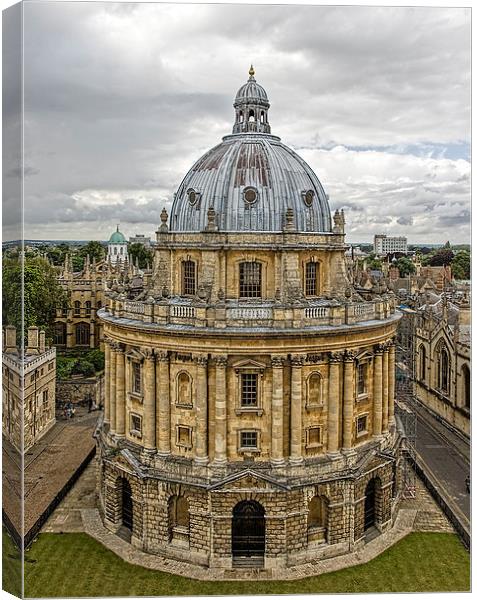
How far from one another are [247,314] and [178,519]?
11.3 m

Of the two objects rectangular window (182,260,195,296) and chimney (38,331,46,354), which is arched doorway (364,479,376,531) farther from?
chimney (38,331,46,354)

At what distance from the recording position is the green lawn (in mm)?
27766

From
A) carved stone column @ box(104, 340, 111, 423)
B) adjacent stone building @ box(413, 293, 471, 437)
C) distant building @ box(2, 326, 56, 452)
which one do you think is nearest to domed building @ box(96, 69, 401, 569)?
carved stone column @ box(104, 340, 111, 423)

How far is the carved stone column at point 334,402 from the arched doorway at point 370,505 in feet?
13.3

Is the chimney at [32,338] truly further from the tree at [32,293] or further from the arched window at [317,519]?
the arched window at [317,519]

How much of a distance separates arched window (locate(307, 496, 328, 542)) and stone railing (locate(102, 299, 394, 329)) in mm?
9285

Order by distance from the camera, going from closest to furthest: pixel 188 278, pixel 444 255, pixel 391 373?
1. pixel 188 278
2. pixel 391 373
3. pixel 444 255

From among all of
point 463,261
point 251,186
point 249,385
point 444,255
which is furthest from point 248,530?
point 444,255

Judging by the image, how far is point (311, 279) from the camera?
3434cm

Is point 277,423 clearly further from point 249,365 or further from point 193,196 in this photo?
point 193,196

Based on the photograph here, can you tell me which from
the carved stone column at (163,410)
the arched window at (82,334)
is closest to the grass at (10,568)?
the carved stone column at (163,410)

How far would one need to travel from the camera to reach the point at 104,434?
3641 centimetres

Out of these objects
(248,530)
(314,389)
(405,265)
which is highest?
(405,265)

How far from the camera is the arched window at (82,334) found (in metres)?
80.4
